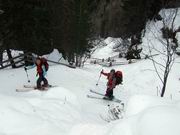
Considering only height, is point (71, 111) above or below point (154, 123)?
below

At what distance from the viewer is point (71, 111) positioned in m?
13.4

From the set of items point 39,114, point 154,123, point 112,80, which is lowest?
point 39,114

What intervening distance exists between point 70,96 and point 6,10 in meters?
13.8

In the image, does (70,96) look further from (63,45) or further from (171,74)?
(63,45)

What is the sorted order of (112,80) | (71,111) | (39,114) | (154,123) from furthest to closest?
(112,80)
(71,111)
(39,114)
(154,123)

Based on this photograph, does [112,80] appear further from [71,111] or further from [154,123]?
[154,123]

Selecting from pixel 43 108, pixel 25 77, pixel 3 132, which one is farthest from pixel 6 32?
pixel 3 132

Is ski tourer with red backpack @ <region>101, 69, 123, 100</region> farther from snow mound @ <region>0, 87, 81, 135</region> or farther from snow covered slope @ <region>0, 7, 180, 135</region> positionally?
snow mound @ <region>0, 87, 81, 135</region>

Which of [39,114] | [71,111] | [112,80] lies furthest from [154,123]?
[112,80]

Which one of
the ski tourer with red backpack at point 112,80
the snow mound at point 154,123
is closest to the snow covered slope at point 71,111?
the snow mound at point 154,123

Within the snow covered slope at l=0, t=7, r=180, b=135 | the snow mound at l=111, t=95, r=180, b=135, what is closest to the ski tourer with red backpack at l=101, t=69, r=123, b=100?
the snow covered slope at l=0, t=7, r=180, b=135

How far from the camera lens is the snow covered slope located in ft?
19.6

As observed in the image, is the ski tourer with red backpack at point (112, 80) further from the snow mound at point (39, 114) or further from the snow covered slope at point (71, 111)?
the snow mound at point (39, 114)

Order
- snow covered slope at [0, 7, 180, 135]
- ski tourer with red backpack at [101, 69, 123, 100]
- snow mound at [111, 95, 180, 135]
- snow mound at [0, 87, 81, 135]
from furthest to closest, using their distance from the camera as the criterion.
→ ski tourer with red backpack at [101, 69, 123, 100] → snow mound at [0, 87, 81, 135] → snow covered slope at [0, 7, 180, 135] → snow mound at [111, 95, 180, 135]
